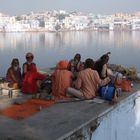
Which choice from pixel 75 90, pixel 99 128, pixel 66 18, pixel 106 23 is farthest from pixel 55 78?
pixel 106 23

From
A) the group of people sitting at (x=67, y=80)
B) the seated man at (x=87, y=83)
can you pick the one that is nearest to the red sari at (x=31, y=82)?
the group of people sitting at (x=67, y=80)

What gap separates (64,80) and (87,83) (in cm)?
38

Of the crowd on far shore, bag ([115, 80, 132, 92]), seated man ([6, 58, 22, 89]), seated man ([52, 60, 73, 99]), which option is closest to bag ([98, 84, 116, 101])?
the crowd on far shore

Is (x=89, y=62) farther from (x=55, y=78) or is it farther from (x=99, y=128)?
(x=99, y=128)

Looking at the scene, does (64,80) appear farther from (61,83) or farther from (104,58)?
(104,58)

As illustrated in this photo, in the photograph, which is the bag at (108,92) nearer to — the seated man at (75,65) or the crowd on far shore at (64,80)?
the crowd on far shore at (64,80)

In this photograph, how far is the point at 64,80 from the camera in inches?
236

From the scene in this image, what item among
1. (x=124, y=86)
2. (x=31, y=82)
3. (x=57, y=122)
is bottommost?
(x=57, y=122)

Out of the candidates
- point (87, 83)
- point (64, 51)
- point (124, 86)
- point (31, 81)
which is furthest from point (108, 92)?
point (64, 51)

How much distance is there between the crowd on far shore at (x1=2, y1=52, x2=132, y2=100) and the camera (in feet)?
19.4

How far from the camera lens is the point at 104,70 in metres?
6.58

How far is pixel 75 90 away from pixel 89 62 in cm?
50

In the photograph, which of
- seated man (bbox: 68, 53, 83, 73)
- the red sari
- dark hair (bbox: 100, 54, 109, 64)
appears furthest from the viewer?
seated man (bbox: 68, 53, 83, 73)

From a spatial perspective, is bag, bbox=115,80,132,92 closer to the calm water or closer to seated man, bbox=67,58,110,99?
seated man, bbox=67,58,110,99
